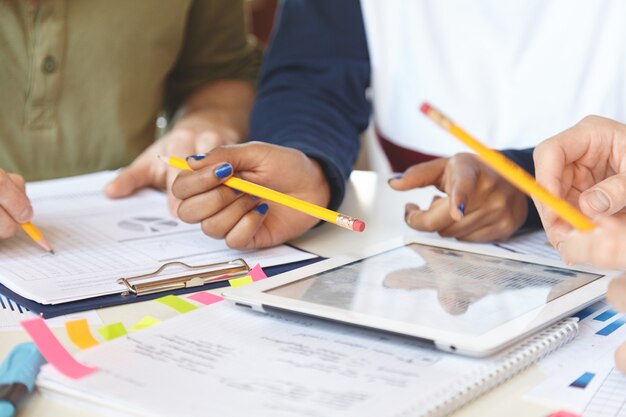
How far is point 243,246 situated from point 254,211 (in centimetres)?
4

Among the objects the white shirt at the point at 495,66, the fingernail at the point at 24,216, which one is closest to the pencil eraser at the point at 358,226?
the fingernail at the point at 24,216

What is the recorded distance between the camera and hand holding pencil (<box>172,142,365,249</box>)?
2.67 ft

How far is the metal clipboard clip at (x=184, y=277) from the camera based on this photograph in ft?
2.32

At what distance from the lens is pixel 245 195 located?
85cm

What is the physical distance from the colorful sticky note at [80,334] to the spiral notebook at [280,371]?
0.06 feet

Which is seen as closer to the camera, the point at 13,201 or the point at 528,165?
the point at 13,201

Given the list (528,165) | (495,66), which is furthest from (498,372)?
(495,66)

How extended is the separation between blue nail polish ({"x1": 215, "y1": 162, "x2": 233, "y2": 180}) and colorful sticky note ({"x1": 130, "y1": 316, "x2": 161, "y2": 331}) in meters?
0.22

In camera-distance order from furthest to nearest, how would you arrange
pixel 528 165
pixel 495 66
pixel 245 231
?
pixel 495 66
pixel 528 165
pixel 245 231

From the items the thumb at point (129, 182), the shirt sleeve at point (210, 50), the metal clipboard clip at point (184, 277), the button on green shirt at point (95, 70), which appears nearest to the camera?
the metal clipboard clip at point (184, 277)

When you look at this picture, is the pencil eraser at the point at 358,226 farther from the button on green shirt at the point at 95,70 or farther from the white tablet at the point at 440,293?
the button on green shirt at the point at 95,70

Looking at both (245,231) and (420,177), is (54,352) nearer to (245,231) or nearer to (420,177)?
(245,231)

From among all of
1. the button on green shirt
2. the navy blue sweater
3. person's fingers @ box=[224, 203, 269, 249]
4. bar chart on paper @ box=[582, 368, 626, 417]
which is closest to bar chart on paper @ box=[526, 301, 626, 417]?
bar chart on paper @ box=[582, 368, 626, 417]

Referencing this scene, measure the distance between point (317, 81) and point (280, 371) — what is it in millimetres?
737
